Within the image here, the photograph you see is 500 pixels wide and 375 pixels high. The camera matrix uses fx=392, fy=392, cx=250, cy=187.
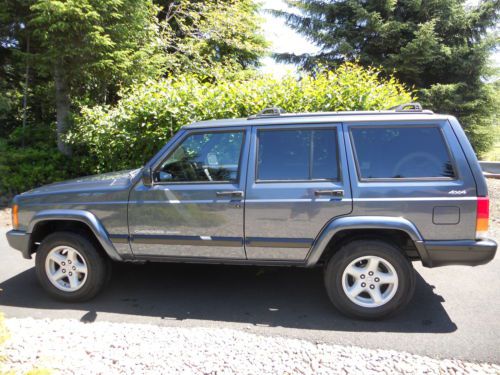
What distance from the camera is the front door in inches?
143

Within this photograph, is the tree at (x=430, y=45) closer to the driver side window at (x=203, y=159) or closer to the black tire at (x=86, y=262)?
the driver side window at (x=203, y=159)

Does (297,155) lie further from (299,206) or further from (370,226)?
(370,226)

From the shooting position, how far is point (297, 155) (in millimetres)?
3617

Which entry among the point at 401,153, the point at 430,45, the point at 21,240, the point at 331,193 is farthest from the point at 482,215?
the point at 430,45

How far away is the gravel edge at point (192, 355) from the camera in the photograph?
280cm

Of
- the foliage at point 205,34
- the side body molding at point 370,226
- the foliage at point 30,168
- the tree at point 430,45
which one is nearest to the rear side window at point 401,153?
the side body molding at point 370,226

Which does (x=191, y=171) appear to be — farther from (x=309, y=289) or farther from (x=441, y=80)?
(x=441, y=80)

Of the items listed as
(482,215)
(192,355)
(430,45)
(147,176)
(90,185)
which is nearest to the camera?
(192,355)

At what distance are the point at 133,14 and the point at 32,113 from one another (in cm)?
489

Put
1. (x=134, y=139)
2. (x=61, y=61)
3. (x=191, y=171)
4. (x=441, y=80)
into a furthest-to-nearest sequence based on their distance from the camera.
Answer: (x=441, y=80) < (x=61, y=61) < (x=134, y=139) < (x=191, y=171)

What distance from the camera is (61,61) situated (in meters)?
8.80

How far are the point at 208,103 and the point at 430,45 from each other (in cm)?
882

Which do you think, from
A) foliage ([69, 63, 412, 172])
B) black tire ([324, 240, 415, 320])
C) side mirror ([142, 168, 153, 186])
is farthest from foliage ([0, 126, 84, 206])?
black tire ([324, 240, 415, 320])

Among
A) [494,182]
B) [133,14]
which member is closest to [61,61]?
[133,14]
